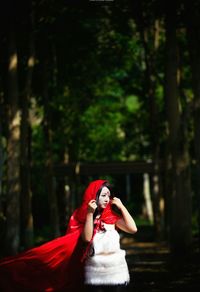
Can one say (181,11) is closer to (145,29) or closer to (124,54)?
(145,29)

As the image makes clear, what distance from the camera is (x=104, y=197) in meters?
7.31

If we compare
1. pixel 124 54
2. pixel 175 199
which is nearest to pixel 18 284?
pixel 175 199

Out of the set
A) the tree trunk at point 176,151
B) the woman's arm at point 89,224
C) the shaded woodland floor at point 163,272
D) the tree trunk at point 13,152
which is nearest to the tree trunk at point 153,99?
the tree trunk at point 176,151

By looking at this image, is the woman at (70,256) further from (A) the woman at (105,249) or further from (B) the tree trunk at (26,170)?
(B) the tree trunk at (26,170)

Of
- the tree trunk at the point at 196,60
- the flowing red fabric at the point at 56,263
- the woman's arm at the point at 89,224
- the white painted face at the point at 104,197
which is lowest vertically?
the flowing red fabric at the point at 56,263

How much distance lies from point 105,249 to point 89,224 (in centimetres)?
34

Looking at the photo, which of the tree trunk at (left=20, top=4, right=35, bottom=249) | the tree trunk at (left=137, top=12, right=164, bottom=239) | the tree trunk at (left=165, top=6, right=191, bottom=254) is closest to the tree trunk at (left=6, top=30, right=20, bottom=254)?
the tree trunk at (left=20, top=4, right=35, bottom=249)

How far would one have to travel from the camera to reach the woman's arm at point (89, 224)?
7152 millimetres

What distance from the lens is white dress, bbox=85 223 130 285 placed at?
7344 mm

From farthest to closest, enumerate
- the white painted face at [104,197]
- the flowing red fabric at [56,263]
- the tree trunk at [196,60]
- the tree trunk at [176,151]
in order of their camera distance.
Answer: the tree trunk at [176,151], the tree trunk at [196,60], the flowing red fabric at [56,263], the white painted face at [104,197]

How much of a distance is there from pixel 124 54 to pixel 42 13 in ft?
26.4

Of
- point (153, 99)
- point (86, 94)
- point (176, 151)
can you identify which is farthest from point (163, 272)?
point (86, 94)

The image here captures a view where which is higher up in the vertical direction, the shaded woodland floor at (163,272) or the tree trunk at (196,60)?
the tree trunk at (196,60)

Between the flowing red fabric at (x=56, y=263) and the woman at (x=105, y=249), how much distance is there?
1.9 inches
